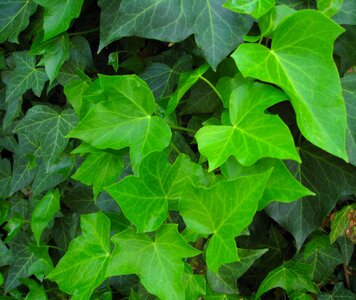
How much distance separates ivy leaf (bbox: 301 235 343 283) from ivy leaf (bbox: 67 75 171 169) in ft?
1.21

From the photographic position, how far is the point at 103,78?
0.70m

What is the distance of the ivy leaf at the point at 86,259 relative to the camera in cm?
81

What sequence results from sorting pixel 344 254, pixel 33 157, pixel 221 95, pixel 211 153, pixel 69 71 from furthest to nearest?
pixel 33 157, pixel 69 71, pixel 344 254, pixel 221 95, pixel 211 153

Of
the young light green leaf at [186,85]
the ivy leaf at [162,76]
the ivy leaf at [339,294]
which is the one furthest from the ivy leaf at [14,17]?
the ivy leaf at [339,294]

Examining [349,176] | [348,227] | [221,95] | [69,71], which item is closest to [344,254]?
[348,227]

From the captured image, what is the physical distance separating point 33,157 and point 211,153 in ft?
1.97

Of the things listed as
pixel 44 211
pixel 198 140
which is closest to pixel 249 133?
pixel 198 140

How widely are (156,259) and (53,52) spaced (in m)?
0.48

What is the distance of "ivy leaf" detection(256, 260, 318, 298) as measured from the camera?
85cm

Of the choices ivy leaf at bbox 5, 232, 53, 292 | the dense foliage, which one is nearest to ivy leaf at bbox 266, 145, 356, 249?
the dense foliage

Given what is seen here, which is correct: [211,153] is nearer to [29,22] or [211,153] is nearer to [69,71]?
[69,71]

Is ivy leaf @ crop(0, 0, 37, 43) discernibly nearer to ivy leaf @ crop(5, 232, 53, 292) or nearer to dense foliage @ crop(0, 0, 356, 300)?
dense foliage @ crop(0, 0, 356, 300)

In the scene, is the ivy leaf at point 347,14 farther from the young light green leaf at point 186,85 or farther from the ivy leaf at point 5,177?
the ivy leaf at point 5,177

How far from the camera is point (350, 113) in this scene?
71 centimetres
